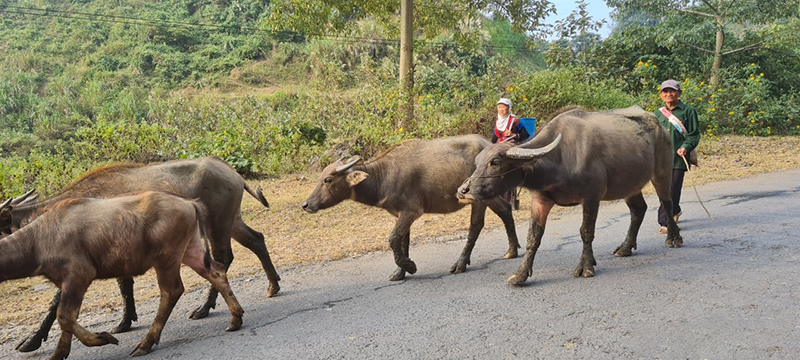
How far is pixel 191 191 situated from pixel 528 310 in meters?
3.35

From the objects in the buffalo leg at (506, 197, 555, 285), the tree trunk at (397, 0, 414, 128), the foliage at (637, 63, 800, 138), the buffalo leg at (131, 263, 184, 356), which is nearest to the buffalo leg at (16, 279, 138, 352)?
the buffalo leg at (131, 263, 184, 356)

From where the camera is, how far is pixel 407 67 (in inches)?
574

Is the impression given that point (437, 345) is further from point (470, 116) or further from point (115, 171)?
point (470, 116)

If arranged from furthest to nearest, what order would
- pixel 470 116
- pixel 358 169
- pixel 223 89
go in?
1. pixel 223 89
2. pixel 470 116
3. pixel 358 169

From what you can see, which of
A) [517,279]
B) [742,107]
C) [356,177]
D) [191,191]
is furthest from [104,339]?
[742,107]

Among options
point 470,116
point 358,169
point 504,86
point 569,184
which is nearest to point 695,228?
point 569,184

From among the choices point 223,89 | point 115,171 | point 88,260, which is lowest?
point 223,89

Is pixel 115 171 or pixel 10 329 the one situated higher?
pixel 115 171

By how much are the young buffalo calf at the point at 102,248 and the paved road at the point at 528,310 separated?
1.39ft

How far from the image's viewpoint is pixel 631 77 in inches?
816

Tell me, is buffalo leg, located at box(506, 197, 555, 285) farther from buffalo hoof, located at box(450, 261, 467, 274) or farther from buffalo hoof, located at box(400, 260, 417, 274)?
buffalo hoof, located at box(400, 260, 417, 274)

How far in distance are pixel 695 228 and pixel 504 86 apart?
866cm

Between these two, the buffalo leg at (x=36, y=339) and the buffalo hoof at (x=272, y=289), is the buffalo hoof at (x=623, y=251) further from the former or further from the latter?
the buffalo leg at (x=36, y=339)

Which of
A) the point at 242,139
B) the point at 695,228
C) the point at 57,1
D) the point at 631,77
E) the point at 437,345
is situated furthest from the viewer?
the point at 57,1
